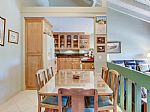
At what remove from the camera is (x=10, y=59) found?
17.9 ft

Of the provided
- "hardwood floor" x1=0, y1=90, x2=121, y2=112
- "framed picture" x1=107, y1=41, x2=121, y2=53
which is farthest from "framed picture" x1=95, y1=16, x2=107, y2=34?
"framed picture" x1=107, y1=41, x2=121, y2=53

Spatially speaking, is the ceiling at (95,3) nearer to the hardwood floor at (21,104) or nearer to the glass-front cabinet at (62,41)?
the glass-front cabinet at (62,41)

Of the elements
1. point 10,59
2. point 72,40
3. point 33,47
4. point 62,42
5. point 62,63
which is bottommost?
point 62,63

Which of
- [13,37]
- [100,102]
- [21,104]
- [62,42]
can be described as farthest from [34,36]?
[62,42]

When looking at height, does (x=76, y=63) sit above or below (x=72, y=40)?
below

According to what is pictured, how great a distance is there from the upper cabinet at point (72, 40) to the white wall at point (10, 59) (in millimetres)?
5081

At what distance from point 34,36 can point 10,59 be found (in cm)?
145

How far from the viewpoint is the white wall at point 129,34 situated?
10.9 meters

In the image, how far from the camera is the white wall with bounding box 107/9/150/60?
10.9 m

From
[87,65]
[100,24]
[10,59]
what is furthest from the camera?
[87,65]

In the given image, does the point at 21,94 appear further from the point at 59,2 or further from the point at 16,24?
the point at 59,2

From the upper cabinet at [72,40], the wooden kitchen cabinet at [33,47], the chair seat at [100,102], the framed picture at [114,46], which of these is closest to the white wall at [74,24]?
the upper cabinet at [72,40]

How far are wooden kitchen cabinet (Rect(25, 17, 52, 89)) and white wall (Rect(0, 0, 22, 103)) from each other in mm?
302

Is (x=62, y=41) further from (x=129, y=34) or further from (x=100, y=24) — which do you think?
(x=100, y=24)
